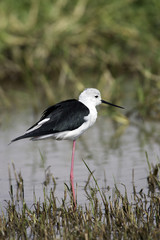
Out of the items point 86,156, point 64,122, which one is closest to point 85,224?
point 64,122

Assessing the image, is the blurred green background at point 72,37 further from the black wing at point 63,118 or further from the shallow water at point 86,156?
the black wing at point 63,118

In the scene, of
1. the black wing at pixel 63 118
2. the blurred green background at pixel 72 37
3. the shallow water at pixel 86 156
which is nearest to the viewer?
the black wing at pixel 63 118

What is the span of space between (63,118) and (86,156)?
6.06ft

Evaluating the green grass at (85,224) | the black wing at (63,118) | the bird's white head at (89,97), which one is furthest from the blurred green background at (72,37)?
the green grass at (85,224)

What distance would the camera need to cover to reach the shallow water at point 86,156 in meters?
5.60

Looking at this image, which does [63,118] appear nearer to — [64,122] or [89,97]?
[64,122]

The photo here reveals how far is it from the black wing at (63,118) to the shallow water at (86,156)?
1.38 feet

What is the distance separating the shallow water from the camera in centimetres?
560

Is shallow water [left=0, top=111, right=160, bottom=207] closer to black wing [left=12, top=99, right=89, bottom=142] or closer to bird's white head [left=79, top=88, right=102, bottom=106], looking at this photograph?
black wing [left=12, top=99, right=89, bottom=142]

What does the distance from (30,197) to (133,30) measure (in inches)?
374

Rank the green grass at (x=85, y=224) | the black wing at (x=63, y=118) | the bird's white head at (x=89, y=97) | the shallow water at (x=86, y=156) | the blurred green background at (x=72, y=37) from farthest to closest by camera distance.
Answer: the blurred green background at (x=72, y=37) → the shallow water at (x=86, y=156) → the bird's white head at (x=89, y=97) → the black wing at (x=63, y=118) → the green grass at (x=85, y=224)

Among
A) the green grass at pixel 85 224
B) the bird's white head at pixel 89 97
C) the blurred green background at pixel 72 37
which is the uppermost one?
the blurred green background at pixel 72 37

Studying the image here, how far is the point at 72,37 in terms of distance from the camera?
14.1 m

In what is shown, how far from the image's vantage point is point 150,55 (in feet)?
48.9
